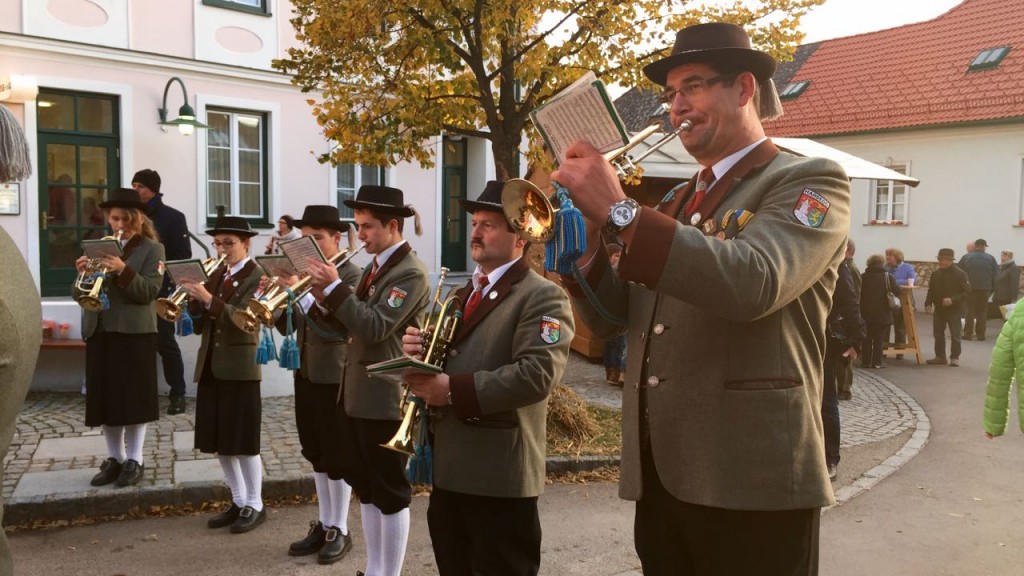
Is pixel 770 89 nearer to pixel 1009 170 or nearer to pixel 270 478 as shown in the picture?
pixel 270 478

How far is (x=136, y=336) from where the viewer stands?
20.9 ft

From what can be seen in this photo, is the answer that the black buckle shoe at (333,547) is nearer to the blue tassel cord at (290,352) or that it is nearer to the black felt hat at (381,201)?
the blue tassel cord at (290,352)

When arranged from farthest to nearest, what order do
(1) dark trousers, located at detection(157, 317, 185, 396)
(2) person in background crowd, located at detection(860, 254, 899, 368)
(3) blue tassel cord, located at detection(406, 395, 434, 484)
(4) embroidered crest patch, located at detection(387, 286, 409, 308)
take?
1. (2) person in background crowd, located at detection(860, 254, 899, 368)
2. (1) dark trousers, located at detection(157, 317, 185, 396)
3. (4) embroidered crest patch, located at detection(387, 286, 409, 308)
4. (3) blue tassel cord, located at detection(406, 395, 434, 484)

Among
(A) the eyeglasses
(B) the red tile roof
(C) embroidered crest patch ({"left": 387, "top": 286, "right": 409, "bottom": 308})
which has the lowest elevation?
(C) embroidered crest patch ({"left": 387, "top": 286, "right": 409, "bottom": 308})

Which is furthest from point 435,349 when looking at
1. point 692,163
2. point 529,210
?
point 692,163

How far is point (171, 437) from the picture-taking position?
25.1ft

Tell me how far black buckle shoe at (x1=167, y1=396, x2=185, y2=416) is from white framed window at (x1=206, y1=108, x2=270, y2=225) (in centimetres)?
490

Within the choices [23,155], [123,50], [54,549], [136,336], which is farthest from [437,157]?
[23,155]

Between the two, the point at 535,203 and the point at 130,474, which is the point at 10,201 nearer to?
the point at 130,474

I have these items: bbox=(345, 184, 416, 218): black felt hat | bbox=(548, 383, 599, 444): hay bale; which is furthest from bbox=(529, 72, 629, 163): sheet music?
bbox=(548, 383, 599, 444): hay bale

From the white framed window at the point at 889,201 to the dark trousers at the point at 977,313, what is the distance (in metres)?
7.99

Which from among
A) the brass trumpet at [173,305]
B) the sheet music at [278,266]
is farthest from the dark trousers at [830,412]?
the brass trumpet at [173,305]

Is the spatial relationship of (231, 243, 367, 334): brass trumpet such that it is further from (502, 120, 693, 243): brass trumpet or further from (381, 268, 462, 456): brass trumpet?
(502, 120, 693, 243): brass trumpet

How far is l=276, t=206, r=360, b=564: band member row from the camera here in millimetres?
5090
